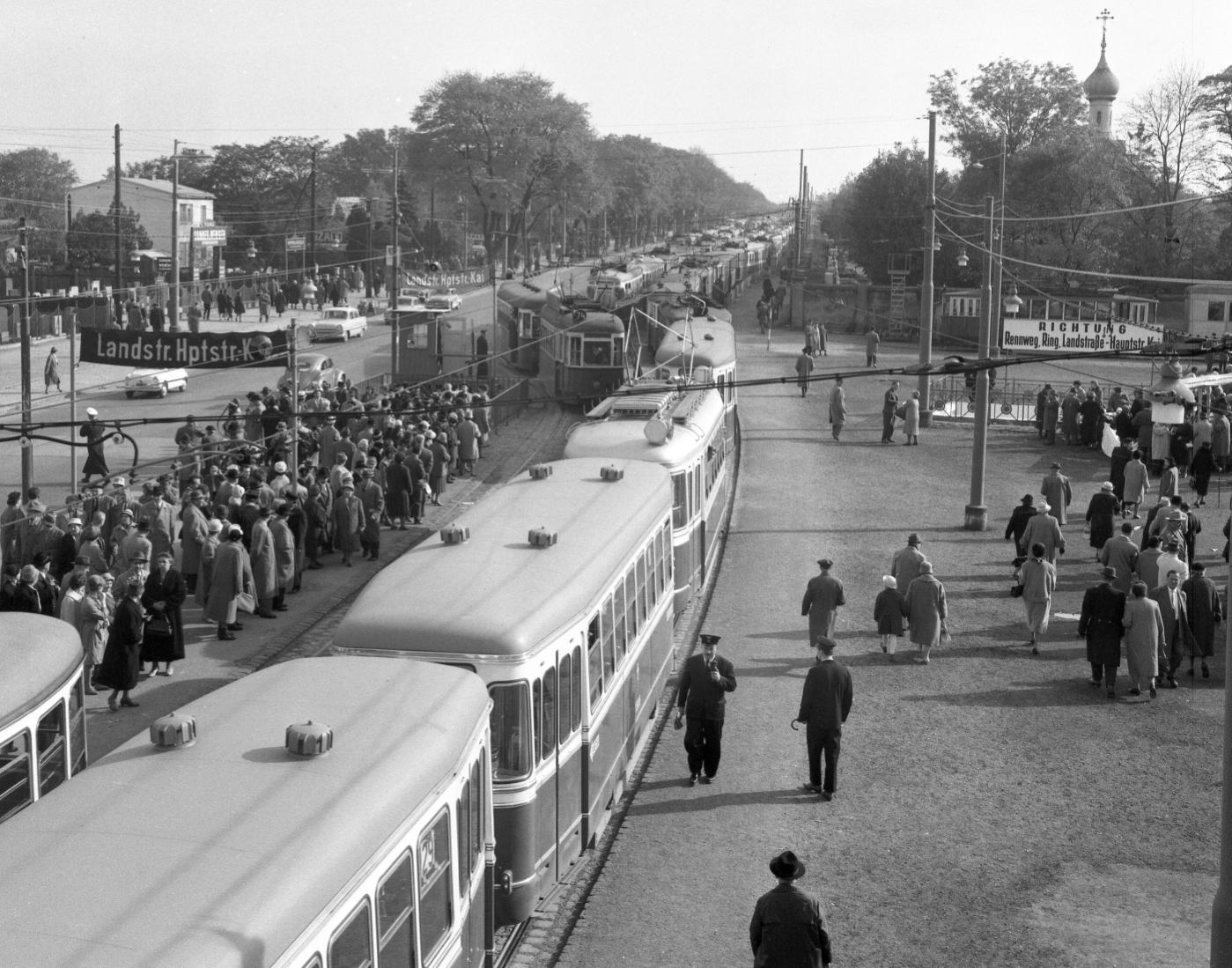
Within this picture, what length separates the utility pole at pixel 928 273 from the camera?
29.6 meters

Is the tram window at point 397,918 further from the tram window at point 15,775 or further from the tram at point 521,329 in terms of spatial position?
the tram at point 521,329

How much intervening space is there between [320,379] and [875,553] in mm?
16474

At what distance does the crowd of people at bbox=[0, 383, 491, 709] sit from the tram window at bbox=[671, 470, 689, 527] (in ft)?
7.71

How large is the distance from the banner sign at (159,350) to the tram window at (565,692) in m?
9.70

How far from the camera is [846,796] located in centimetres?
1255

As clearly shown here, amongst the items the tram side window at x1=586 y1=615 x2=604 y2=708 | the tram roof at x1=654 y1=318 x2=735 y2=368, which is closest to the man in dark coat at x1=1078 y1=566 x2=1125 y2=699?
the tram side window at x1=586 y1=615 x2=604 y2=708

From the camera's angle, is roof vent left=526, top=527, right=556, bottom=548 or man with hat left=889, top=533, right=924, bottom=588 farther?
man with hat left=889, top=533, right=924, bottom=588

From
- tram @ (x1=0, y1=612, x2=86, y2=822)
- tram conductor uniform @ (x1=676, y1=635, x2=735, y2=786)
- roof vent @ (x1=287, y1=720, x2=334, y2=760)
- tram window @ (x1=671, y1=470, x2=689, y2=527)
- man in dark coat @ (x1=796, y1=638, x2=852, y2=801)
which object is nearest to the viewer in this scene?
roof vent @ (x1=287, y1=720, x2=334, y2=760)

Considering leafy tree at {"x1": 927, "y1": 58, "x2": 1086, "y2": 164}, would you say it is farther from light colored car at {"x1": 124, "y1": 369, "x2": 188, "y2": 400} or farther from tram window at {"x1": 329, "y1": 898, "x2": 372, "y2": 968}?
tram window at {"x1": 329, "y1": 898, "x2": 372, "y2": 968}

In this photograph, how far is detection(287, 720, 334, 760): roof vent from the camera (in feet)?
21.4

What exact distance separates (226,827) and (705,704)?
274 inches

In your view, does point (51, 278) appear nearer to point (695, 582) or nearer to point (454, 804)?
point (695, 582)

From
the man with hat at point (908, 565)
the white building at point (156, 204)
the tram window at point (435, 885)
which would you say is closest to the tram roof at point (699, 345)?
the man with hat at point (908, 565)

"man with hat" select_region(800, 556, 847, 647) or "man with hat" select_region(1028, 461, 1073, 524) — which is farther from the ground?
"man with hat" select_region(1028, 461, 1073, 524)
